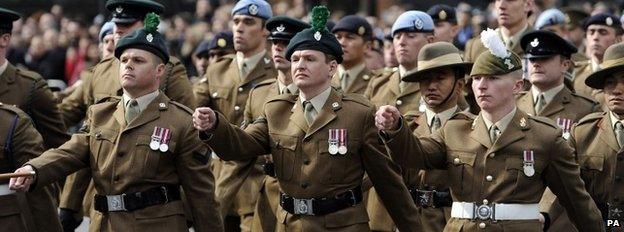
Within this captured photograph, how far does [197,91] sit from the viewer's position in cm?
1543

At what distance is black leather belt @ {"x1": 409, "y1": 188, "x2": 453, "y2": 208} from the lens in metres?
12.7

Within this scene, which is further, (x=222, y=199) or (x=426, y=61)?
(x=222, y=199)

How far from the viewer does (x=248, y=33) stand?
15.4 metres

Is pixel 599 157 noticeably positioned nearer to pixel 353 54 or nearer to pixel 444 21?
pixel 353 54

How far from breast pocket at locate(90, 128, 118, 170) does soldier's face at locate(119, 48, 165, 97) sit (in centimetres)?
33

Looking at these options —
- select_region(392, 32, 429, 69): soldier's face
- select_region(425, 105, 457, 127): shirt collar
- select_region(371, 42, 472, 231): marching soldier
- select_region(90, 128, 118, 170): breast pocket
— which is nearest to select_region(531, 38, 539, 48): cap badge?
select_region(371, 42, 472, 231): marching soldier

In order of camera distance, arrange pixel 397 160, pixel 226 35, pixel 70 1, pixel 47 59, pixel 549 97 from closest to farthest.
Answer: pixel 397 160 < pixel 549 97 < pixel 226 35 < pixel 47 59 < pixel 70 1

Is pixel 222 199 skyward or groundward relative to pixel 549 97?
groundward

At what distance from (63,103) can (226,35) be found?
2792mm

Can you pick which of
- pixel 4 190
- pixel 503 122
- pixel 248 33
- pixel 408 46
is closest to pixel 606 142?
pixel 503 122

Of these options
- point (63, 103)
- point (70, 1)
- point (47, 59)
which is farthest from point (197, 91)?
point (70, 1)

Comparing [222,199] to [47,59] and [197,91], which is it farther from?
[47,59]

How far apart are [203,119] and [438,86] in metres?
2.69

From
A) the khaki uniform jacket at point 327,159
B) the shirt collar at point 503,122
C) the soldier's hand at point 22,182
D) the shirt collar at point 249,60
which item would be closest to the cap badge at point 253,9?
the shirt collar at point 249,60
